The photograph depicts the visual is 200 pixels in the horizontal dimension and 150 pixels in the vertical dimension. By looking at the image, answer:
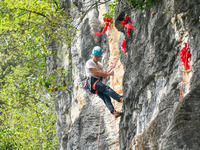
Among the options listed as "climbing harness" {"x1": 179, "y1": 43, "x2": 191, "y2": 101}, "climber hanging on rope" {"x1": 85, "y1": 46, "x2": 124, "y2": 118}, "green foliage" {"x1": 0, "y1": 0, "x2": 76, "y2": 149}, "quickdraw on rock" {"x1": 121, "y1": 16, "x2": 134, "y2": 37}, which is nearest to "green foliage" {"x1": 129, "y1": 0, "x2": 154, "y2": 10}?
"quickdraw on rock" {"x1": 121, "y1": 16, "x2": 134, "y2": 37}

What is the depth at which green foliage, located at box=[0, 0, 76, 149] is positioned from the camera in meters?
13.1

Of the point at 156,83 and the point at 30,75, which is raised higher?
the point at 156,83

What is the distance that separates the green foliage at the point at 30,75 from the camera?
13125mm

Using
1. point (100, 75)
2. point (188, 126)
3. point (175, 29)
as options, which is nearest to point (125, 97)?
point (100, 75)

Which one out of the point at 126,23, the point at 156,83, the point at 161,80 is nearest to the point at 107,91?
the point at 126,23

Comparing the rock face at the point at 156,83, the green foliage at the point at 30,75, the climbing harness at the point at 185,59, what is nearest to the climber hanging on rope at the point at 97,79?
the rock face at the point at 156,83

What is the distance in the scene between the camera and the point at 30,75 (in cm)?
2000

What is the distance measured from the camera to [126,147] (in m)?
7.84

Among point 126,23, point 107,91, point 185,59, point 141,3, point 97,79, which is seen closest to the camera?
point 185,59

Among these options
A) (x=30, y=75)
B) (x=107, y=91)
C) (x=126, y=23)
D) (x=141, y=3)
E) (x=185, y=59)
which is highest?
(x=141, y=3)

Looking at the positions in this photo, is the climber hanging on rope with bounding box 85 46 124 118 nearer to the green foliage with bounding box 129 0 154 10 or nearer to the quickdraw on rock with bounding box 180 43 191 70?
the green foliage with bounding box 129 0 154 10

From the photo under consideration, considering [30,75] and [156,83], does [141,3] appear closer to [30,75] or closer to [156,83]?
[156,83]

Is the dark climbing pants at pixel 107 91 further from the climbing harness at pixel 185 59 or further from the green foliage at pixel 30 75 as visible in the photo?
the climbing harness at pixel 185 59

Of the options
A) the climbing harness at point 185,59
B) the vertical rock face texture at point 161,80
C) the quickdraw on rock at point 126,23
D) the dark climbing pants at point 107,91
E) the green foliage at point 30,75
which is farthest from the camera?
the green foliage at point 30,75
